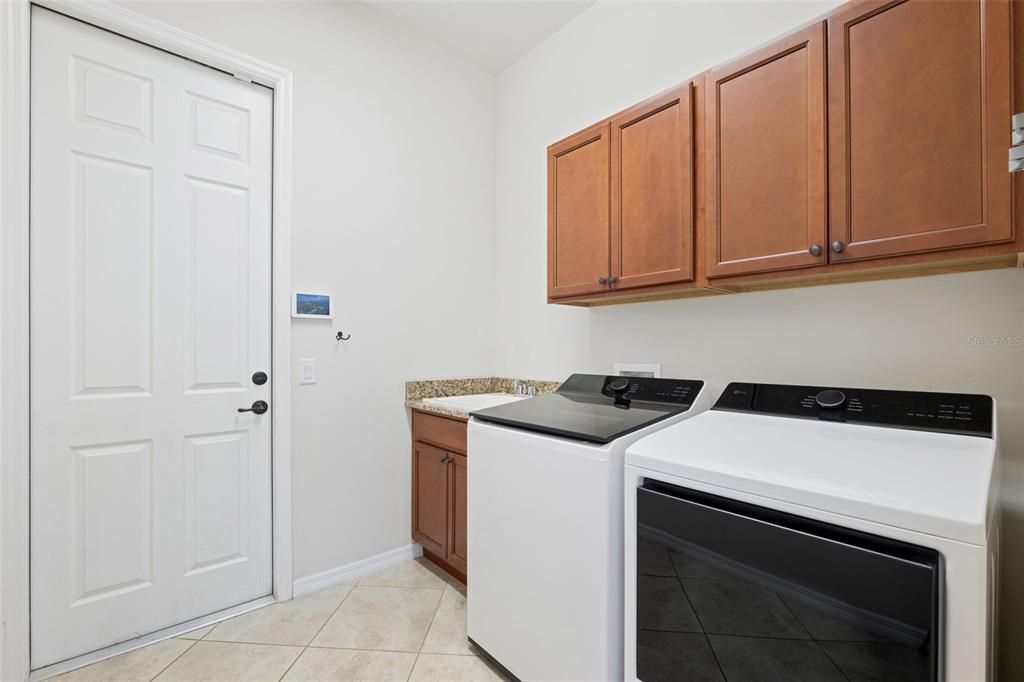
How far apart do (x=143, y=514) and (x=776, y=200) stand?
2586 mm

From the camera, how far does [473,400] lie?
8.19 feet

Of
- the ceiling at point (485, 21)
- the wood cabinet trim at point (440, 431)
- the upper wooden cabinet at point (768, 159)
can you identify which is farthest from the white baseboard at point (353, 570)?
the ceiling at point (485, 21)

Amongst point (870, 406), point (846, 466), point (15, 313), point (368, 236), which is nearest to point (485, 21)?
point (368, 236)

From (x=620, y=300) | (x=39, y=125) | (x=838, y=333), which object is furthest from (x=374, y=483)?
(x=838, y=333)

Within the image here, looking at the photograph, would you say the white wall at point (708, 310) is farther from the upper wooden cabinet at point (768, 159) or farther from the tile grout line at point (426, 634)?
the tile grout line at point (426, 634)

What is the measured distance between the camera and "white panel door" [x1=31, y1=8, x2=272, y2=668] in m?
1.62

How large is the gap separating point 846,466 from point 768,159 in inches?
37.2

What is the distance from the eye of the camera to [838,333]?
5.04 ft

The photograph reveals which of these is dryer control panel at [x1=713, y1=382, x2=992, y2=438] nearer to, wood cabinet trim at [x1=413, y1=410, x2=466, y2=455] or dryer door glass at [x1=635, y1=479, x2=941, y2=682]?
dryer door glass at [x1=635, y1=479, x2=941, y2=682]

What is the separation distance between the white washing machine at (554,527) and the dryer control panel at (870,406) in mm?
211

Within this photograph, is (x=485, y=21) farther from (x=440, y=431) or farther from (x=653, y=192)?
(x=440, y=431)

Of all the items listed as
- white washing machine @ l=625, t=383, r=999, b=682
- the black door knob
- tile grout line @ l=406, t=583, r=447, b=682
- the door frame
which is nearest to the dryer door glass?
white washing machine @ l=625, t=383, r=999, b=682

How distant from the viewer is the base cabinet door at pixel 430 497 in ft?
7.41

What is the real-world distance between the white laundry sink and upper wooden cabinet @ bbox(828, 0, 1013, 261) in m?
1.57
